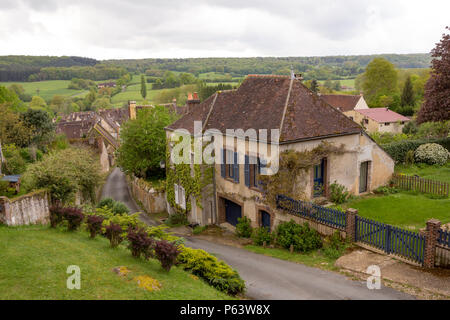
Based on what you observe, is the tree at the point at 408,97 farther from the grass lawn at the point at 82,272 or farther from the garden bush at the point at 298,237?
the grass lawn at the point at 82,272

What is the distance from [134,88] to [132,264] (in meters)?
158

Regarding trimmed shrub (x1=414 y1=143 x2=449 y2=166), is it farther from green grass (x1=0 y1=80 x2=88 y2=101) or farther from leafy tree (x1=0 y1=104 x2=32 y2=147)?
green grass (x1=0 y1=80 x2=88 y2=101)

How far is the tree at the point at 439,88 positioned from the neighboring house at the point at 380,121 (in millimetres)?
26384

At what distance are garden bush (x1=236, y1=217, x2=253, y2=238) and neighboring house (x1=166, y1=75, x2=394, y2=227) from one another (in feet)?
1.27

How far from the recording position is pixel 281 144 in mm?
18500

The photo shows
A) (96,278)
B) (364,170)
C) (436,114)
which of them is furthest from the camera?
(436,114)

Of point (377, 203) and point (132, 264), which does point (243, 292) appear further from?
point (377, 203)

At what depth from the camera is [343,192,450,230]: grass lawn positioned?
18219 millimetres

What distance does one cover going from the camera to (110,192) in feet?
135

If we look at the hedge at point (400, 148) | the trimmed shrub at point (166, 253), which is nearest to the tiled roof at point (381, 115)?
the hedge at point (400, 148)

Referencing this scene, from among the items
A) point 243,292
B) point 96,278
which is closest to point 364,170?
point 243,292

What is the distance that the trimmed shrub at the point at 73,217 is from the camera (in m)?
15.6

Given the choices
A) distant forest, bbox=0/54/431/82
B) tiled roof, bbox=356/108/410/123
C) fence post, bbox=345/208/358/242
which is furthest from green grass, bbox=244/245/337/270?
distant forest, bbox=0/54/431/82

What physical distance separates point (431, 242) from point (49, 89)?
165m
